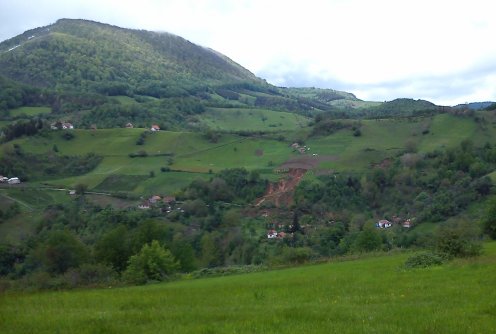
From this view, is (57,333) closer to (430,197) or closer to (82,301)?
(82,301)

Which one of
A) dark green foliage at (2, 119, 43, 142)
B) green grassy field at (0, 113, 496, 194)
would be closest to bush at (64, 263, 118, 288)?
green grassy field at (0, 113, 496, 194)

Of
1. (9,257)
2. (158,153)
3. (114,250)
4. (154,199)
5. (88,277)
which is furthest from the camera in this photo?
(158,153)

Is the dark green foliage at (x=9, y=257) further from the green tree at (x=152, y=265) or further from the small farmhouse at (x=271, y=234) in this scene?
the small farmhouse at (x=271, y=234)

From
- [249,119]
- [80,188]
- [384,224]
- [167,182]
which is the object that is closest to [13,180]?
[80,188]

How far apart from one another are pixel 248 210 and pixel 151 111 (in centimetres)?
9886

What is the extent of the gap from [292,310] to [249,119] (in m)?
170

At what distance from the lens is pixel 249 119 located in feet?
591

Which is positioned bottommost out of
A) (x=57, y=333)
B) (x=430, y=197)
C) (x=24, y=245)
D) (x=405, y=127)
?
(x=24, y=245)

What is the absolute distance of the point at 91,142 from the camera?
420ft

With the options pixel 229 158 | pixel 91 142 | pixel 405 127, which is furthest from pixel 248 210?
pixel 91 142

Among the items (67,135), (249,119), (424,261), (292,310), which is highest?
(249,119)

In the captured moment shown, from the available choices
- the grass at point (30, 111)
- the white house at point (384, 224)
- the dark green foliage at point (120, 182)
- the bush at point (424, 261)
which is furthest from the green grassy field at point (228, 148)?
the bush at point (424, 261)

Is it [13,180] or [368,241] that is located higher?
[13,180]

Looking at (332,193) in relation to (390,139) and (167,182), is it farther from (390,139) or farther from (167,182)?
(167,182)
